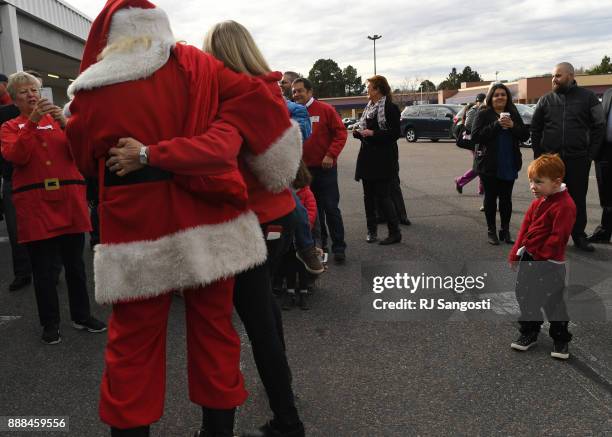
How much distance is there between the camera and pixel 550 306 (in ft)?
11.1

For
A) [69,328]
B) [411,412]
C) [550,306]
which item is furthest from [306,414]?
[69,328]

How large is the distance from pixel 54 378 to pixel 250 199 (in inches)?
74.3

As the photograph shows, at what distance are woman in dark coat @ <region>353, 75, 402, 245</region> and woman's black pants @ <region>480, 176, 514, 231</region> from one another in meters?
1.03

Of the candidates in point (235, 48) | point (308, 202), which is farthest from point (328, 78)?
point (235, 48)

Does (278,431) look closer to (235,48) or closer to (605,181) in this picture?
(235,48)

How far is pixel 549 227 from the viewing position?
3375 millimetres

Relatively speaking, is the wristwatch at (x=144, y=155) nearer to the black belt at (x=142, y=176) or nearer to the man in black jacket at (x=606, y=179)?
the black belt at (x=142, y=176)

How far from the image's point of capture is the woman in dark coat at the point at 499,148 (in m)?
5.98

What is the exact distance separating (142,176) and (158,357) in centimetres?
68

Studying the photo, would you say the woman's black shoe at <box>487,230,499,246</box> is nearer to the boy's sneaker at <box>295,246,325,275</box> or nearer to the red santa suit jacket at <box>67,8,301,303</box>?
the boy's sneaker at <box>295,246,325,275</box>

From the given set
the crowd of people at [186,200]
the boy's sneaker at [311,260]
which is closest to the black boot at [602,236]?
the boy's sneaker at [311,260]

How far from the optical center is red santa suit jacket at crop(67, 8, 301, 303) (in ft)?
6.08

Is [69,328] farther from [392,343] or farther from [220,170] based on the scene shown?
[220,170]

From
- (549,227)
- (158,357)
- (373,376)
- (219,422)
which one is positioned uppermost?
(549,227)
